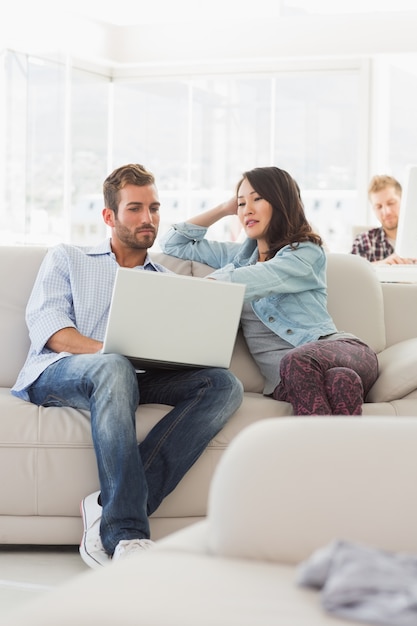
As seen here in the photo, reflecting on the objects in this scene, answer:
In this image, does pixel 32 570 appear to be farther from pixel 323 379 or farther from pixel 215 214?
pixel 215 214

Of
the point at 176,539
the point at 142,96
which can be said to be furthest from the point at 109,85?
the point at 176,539

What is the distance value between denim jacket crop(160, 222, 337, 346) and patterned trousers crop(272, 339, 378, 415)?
0.50 feet

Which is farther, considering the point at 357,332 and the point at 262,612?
the point at 357,332

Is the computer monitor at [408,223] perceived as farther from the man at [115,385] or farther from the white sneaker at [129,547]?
the white sneaker at [129,547]

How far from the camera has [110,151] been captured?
9.09 meters

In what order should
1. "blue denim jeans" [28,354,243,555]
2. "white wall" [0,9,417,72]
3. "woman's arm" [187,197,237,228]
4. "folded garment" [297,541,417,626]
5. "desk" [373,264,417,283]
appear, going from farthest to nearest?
"white wall" [0,9,417,72]
"desk" [373,264,417,283]
"woman's arm" [187,197,237,228]
"blue denim jeans" [28,354,243,555]
"folded garment" [297,541,417,626]

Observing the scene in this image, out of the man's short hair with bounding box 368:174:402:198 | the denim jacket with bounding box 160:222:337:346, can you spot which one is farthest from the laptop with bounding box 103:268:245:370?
the man's short hair with bounding box 368:174:402:198

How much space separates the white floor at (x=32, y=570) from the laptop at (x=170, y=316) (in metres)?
0.53

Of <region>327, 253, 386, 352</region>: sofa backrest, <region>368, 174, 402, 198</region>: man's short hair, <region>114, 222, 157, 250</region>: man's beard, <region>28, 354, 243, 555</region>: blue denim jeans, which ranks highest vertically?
<region>368, 174, 402, 198</region>: man's short hair

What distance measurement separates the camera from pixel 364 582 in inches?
34.9

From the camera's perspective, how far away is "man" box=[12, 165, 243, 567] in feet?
7.29

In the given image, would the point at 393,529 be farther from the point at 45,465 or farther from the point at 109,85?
the point at 109,85

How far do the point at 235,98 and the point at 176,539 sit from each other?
7949mm

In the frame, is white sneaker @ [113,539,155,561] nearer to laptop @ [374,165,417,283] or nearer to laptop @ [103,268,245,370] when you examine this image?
laptop @ [103,268,245,370]
